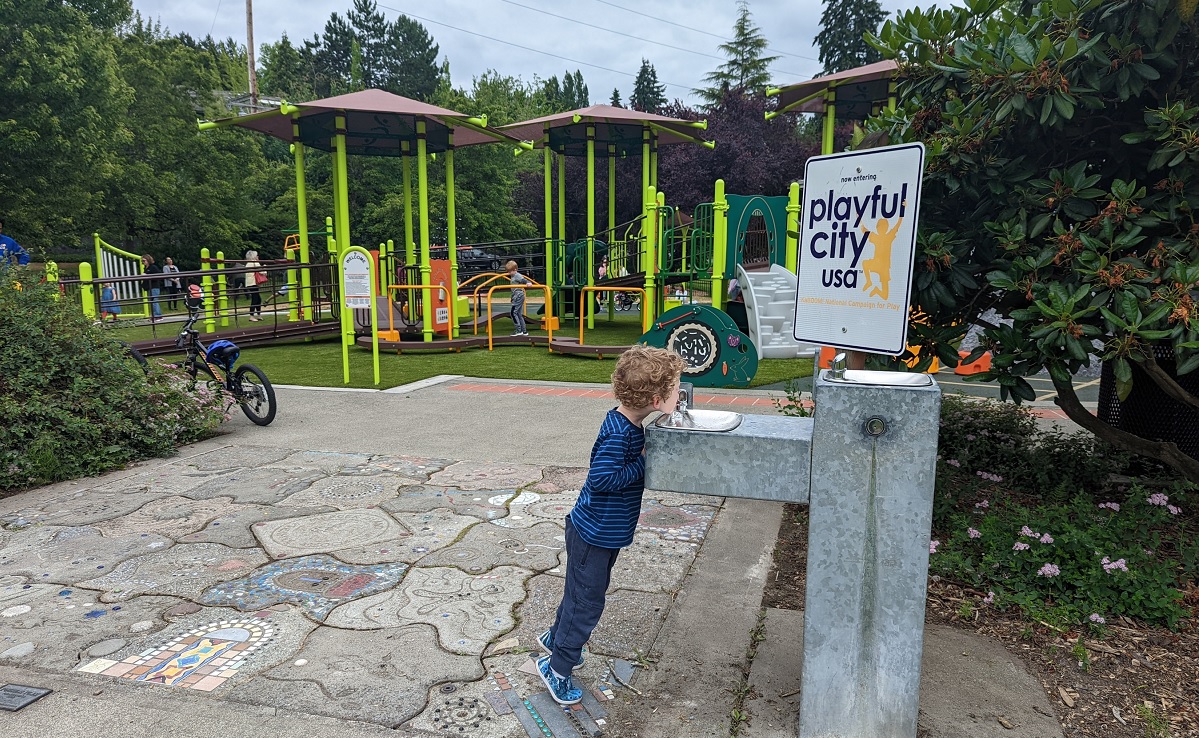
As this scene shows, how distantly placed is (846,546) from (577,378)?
772 cm

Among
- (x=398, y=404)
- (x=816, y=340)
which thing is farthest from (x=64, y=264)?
(x=816, y=340)

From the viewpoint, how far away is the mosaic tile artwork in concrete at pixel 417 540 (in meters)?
3.93

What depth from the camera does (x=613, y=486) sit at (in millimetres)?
2473

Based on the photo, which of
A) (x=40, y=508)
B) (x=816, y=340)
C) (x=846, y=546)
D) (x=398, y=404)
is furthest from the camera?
(x=398, y=404)

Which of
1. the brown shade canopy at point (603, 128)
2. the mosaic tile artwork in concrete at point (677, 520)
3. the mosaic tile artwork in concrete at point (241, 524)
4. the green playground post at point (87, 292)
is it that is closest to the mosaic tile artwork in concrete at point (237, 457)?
the mosaic tile artwork in concrete at point (241, 524)

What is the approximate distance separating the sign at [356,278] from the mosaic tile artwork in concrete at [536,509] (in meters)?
5.56

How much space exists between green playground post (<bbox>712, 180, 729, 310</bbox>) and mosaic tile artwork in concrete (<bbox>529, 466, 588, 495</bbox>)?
515cm

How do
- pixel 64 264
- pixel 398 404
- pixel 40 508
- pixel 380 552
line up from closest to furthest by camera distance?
1. pixel 380 552
2. pixel 40 508
3. pixel 398 404
4. pixel 64 264

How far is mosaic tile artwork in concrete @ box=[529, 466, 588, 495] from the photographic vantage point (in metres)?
5.14

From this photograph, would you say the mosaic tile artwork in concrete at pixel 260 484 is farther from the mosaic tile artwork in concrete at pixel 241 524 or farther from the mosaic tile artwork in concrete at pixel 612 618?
the mosaic tile artwork in concrete at pixel 612 618

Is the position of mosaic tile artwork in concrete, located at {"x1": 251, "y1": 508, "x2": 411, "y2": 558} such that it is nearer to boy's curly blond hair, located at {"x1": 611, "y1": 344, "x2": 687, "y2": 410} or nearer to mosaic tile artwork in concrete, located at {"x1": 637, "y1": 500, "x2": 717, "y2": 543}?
mosaic tile artwork in concrete, located at {"x1": 637, "y1": 500, "x2": 717, "y2": 543}

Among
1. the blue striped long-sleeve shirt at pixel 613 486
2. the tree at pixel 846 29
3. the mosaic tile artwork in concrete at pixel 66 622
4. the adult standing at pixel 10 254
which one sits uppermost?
the tree at pixel 846 29

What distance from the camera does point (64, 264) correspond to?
89.0 ft

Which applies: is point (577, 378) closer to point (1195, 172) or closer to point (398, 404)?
point (398, 404)
